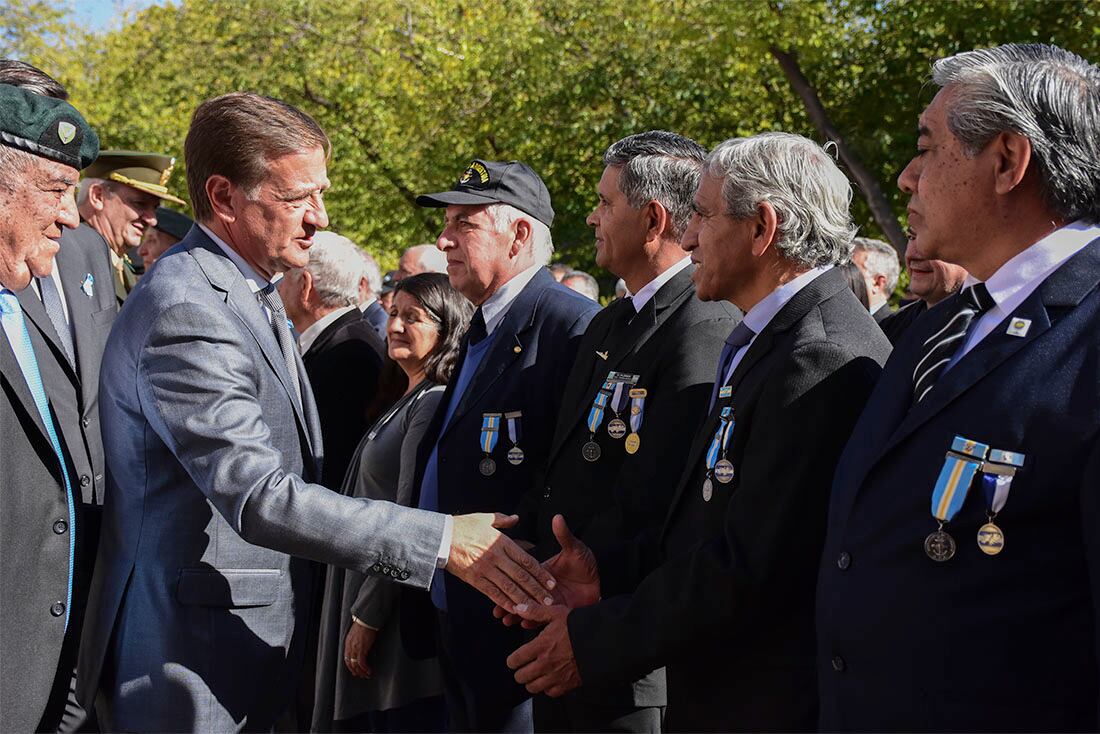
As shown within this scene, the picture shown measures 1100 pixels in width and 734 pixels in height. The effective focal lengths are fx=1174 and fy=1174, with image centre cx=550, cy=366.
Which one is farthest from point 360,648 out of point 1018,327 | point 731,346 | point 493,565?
point 1018,327

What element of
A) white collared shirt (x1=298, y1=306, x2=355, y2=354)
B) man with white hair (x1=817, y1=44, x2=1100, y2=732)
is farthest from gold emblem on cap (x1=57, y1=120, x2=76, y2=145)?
white collared shirt (x1=298, y1=306, x2=355, y2=354)

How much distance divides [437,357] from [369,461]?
583mm

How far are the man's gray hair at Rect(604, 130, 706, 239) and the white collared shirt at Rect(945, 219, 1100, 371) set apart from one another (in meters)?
1.84

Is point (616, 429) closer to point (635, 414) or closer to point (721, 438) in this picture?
point (635, 414)

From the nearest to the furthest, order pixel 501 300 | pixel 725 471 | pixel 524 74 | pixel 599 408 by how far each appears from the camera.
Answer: pixel 725 471
pixel 599 408
pixel 501 300
pixel 524 74

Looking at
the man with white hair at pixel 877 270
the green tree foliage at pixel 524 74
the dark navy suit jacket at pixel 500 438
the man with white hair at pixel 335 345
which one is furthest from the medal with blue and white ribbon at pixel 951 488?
the green tree foliage at pixel 524 74

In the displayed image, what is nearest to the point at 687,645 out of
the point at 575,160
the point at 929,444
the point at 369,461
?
the point at 929,444

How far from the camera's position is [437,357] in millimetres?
5469

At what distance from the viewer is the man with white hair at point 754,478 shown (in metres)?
2.87

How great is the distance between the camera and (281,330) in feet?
11.3

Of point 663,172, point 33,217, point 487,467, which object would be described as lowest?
point 487,467

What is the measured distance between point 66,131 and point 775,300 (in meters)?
1.99

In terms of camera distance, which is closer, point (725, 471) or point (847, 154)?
point (725, 471)

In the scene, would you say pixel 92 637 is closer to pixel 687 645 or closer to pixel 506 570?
pixel 506 570
